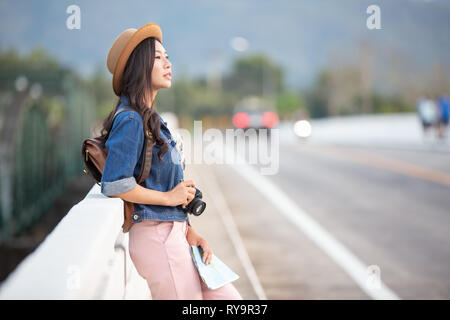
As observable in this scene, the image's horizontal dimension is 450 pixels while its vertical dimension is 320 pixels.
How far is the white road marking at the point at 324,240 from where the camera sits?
17.3ft

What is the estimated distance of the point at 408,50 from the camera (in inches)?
2371

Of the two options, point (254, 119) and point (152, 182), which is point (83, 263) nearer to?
point (152, 182)

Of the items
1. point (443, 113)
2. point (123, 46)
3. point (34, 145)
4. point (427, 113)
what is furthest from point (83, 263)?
point (427, 113)

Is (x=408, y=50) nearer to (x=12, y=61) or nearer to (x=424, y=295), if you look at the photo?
(x=12, y=61)

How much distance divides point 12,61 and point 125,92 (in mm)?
59688

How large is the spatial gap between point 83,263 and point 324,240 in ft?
18.5

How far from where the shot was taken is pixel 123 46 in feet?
7.23

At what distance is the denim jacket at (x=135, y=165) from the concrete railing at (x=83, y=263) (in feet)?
0.74

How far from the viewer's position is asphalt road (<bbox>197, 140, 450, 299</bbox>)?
218 inches

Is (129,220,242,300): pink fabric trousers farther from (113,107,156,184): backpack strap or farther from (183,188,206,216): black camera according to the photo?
(113,107,156,184): backpack strap

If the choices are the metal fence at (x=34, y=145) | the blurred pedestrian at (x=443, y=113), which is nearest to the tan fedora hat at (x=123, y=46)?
the metal fence at (x=34, y=145)

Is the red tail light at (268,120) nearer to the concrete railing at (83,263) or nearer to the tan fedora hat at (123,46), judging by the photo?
the concrete railing at (83,263)

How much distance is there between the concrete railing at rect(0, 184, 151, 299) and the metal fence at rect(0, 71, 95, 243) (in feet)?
38.8
